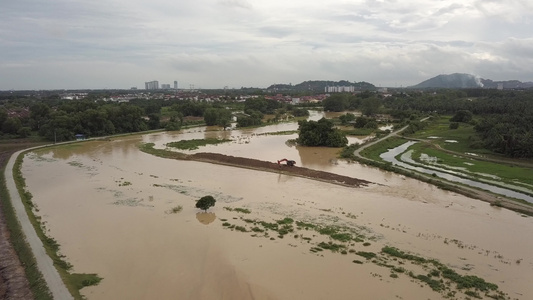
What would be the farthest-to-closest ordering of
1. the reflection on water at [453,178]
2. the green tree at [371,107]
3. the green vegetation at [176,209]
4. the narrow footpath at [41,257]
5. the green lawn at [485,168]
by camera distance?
the green tree at [371,107]
the green lawn at [485,168]
the reflection on water at [453,178]
the green vegetation at [176,209]
the narrow footpath at [41,257]

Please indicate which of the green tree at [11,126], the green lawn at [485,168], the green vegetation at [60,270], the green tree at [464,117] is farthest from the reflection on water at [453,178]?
the green tree at [11,126]

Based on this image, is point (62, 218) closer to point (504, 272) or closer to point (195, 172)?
point (195, 172)

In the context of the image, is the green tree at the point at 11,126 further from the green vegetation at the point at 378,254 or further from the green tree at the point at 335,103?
the green tree at the point at 335,103

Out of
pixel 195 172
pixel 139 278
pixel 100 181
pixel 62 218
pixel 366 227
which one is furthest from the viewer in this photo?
pixel 195 172

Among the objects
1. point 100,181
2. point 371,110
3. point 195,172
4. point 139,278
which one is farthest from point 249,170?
point 371,110

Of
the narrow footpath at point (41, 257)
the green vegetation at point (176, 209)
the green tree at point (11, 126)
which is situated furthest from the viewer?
the green tree at point (11, 126)

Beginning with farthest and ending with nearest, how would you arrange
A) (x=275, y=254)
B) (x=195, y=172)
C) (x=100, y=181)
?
(x=195, y=172) → (x=100, y=181) → (x=275, y=254)

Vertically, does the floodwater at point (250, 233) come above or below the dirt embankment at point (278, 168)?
below

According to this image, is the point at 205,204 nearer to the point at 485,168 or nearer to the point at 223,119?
the point at 485,168
